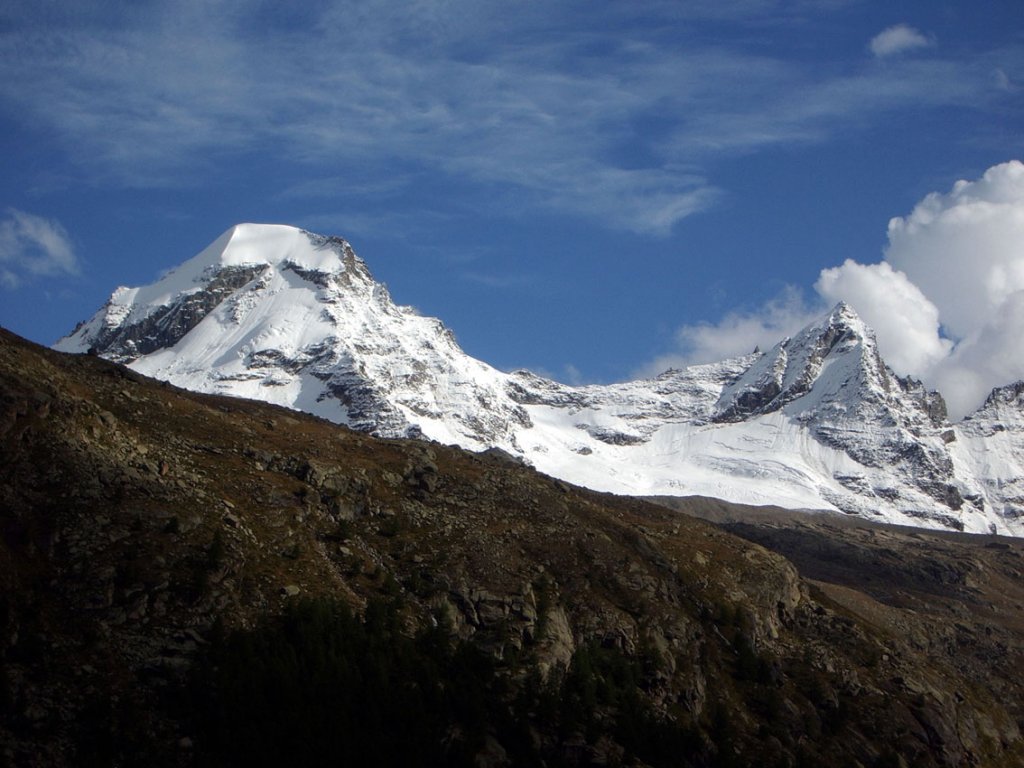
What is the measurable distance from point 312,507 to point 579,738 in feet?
99.0

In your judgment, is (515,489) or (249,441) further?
(515,489)

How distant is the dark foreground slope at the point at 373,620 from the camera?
264ft

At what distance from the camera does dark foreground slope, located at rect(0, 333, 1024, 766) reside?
8038cm

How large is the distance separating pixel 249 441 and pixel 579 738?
140 ft

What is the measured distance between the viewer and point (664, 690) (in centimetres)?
11081

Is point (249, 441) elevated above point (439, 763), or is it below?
above

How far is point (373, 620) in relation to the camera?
318 ft

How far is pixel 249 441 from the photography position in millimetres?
119938

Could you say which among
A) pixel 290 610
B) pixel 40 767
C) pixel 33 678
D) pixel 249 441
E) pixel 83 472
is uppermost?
pixel 249 441

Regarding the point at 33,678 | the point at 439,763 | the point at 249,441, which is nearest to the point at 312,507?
the point at 249,441

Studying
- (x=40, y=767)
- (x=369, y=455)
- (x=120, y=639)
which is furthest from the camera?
(x=369, y=455)

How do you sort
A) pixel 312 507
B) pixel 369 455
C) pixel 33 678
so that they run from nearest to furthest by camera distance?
pixel 33 678 → pixel 312 507 → pixel 369 455

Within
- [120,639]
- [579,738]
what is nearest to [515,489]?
[579,738]

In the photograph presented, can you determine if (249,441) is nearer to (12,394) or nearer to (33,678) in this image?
(12,394)
